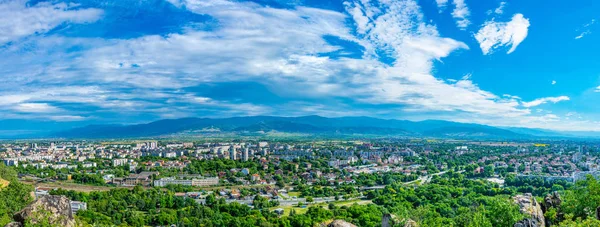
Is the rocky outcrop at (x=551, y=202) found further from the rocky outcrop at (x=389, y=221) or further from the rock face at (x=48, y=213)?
the rock face at (x=48, y=213)

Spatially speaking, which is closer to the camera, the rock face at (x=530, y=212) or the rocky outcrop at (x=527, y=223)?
the rocky outcrop at (x=527, y=223)

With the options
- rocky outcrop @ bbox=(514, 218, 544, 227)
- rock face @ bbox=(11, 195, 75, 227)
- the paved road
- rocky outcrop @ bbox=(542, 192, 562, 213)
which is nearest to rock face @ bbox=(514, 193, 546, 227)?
rocky outcrop @ bbox=(514, 218, 544, 227)

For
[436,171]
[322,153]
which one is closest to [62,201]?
[436,171]

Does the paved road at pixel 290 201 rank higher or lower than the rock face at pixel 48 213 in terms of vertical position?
lower

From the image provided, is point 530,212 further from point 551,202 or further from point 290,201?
point 290,201

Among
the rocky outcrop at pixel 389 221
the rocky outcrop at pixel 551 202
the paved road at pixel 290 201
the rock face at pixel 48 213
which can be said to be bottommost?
the paved road at pixel 290 201

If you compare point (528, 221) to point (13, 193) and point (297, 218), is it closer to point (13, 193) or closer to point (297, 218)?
point (297, 218)

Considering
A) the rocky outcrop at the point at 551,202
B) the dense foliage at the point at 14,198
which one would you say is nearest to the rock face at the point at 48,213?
the dense foliage at the point at 14,198

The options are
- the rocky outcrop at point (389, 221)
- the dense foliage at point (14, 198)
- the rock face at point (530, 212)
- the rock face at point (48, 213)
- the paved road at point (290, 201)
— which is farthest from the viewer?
the paved road at point (290, 201)
